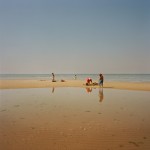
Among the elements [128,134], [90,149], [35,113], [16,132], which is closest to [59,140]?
[90,149]

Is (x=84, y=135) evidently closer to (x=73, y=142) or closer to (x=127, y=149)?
(x=73, y=142)

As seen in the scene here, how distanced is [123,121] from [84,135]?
9.74ft

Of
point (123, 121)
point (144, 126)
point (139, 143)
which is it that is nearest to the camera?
point (139, 143)

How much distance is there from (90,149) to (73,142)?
78 centimetres

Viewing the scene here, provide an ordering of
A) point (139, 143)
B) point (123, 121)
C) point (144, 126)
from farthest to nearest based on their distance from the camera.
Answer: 1. point (123, 121)
2. point (144, 126)
3. point (139, 143)

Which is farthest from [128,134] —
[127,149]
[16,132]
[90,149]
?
[16,132]

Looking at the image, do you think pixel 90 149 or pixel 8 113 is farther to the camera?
A: pixel 8 113

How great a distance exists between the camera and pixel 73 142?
7602 mm

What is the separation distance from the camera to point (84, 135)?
840 cm

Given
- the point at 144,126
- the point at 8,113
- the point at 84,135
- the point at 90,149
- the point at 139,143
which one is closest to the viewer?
the point at 90,149

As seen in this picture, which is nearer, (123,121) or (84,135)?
(84,135)

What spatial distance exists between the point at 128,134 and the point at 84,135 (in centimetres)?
163

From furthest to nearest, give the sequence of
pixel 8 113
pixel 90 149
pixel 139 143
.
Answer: pixel 8 113 < pixel 139 143 < pixel 90 149

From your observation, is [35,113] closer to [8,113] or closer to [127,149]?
[8,113]
